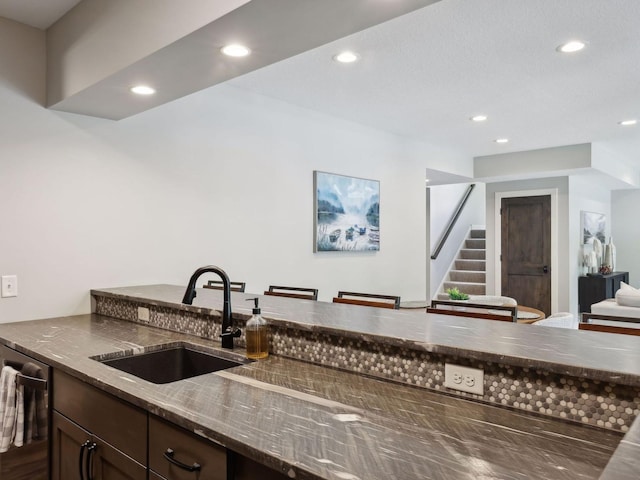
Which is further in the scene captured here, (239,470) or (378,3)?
(378,3)

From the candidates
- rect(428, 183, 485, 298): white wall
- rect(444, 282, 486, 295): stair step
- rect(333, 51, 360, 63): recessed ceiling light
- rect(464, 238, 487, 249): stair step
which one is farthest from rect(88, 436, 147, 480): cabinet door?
rect(464, 238, 487, 249): stair step

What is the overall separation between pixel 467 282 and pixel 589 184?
2.59 metres

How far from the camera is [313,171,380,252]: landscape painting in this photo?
4227mm

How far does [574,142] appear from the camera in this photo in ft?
18.4

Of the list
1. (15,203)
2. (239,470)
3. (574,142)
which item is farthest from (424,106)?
(239,470)

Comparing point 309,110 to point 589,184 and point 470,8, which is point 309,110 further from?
point 589,184

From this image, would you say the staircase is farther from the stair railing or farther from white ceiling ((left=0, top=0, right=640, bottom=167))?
white ceiling ((left=0, top=0, right=640, bottom=167))

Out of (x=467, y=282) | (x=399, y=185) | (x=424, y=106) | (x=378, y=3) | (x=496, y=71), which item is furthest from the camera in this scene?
(x=467, y=282)

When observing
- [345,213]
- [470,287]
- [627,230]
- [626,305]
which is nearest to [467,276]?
[470,287]

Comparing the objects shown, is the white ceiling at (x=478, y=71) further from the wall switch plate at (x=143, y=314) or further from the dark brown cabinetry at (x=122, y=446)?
the dark brown cabinetry at (x=122, y=446)

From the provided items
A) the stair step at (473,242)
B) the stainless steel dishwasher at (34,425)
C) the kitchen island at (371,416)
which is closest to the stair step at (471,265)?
the stair step at (473,242)

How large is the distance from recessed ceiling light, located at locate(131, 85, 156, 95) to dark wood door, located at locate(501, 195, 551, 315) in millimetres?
6277

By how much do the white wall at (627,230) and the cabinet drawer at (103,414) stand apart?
411 inches

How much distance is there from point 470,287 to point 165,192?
6310 millimetres
